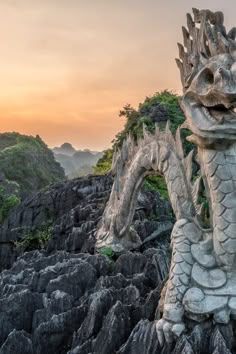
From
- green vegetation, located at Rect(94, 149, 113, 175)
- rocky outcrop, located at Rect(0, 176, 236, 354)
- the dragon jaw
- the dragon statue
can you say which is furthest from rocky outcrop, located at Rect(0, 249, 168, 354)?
green vegetation, located at Rect(94, 149, 113, 175)

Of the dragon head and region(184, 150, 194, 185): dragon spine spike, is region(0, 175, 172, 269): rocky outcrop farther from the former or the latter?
the dragon head

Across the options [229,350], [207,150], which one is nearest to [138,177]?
[207,150]

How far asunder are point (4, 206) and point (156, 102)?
20.5 ft

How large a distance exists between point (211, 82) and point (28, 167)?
21.8 meters

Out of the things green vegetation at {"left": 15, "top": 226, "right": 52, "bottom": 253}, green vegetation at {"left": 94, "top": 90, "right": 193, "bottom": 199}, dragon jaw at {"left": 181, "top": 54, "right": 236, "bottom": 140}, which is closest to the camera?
dragon jaw at {"left": 181, "top": 54, "right": 236, "bottom": 140}

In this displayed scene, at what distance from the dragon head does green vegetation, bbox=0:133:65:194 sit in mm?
19248

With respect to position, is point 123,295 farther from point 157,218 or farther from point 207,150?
point 157,218

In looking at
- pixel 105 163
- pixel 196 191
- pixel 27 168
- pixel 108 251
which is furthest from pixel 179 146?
pixel 27 168

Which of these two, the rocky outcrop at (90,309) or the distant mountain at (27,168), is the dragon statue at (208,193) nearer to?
the rocky outcrop at (90,309)

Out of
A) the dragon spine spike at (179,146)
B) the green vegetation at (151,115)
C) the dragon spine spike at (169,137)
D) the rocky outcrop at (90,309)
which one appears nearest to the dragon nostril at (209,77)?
the dragon spine spike at (179,146)

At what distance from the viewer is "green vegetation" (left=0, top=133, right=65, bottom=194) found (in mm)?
24094

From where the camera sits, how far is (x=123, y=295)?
4.08 m

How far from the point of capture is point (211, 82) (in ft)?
11.4

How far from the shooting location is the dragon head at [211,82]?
129 inches
